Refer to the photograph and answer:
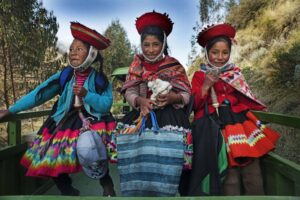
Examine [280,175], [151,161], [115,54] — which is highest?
[115,54]

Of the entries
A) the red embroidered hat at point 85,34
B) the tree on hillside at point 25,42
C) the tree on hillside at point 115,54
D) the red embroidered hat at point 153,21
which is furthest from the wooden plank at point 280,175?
the tree on hillside at point 115,54

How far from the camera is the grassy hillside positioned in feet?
21.7

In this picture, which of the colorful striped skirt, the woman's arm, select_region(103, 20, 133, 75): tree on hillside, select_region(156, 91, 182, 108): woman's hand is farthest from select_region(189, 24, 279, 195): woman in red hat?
select_region(103, 20, 133, 75): tree on hillside

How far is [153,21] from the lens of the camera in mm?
2676

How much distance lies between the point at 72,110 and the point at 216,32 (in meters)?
1.23

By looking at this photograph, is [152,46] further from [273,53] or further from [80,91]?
[273,53]

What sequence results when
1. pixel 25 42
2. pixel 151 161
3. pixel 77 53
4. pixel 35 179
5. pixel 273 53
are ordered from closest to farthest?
pixel 151 161
pixel 77 53
pixel 35 179
pixel 25 42
pixel 273 53

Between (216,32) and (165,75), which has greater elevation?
(216,32)

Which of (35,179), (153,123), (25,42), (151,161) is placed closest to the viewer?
(151,161)

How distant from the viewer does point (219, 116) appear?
2.62m

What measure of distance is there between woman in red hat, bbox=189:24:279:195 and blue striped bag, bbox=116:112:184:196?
250mm

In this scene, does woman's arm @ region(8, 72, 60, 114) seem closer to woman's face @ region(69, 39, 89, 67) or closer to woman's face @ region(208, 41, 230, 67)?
woman's face @ region(69, 39, 89, 67)

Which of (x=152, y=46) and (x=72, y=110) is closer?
(x=152, y=46)

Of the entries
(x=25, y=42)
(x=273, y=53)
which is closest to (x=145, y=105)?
(x=25, y=42)
